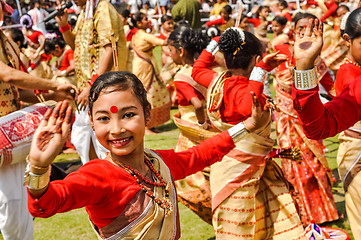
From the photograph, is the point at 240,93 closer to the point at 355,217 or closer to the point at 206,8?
the point at 355,217

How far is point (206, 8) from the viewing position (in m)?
17.3

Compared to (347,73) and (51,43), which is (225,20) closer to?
(51,43)

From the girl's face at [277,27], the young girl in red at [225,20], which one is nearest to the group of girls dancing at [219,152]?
the girl's face at [277,27]

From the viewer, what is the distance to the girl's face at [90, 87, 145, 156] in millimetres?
1807

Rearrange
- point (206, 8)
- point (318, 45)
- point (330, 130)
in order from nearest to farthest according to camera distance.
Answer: point (318, 45) < point (330, 130) < point (206, 8)

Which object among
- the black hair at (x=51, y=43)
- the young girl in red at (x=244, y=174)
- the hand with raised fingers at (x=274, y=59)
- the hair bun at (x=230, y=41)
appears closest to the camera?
the hand with raised fingers at (x=274, y=59)

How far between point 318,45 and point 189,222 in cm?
263

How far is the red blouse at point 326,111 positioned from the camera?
6.12 ft

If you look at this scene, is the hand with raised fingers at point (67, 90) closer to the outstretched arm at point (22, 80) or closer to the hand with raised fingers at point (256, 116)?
the outstretched arm at point (22, 80)

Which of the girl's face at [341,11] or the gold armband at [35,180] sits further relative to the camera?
the girl's face at [341,11]

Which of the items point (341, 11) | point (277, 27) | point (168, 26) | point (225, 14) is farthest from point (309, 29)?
point (225, 14)

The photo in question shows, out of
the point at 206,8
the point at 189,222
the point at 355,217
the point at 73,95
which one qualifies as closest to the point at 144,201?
the point at 73,95

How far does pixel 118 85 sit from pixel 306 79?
A: 781mm

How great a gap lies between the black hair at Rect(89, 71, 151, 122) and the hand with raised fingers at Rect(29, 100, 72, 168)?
365mm
